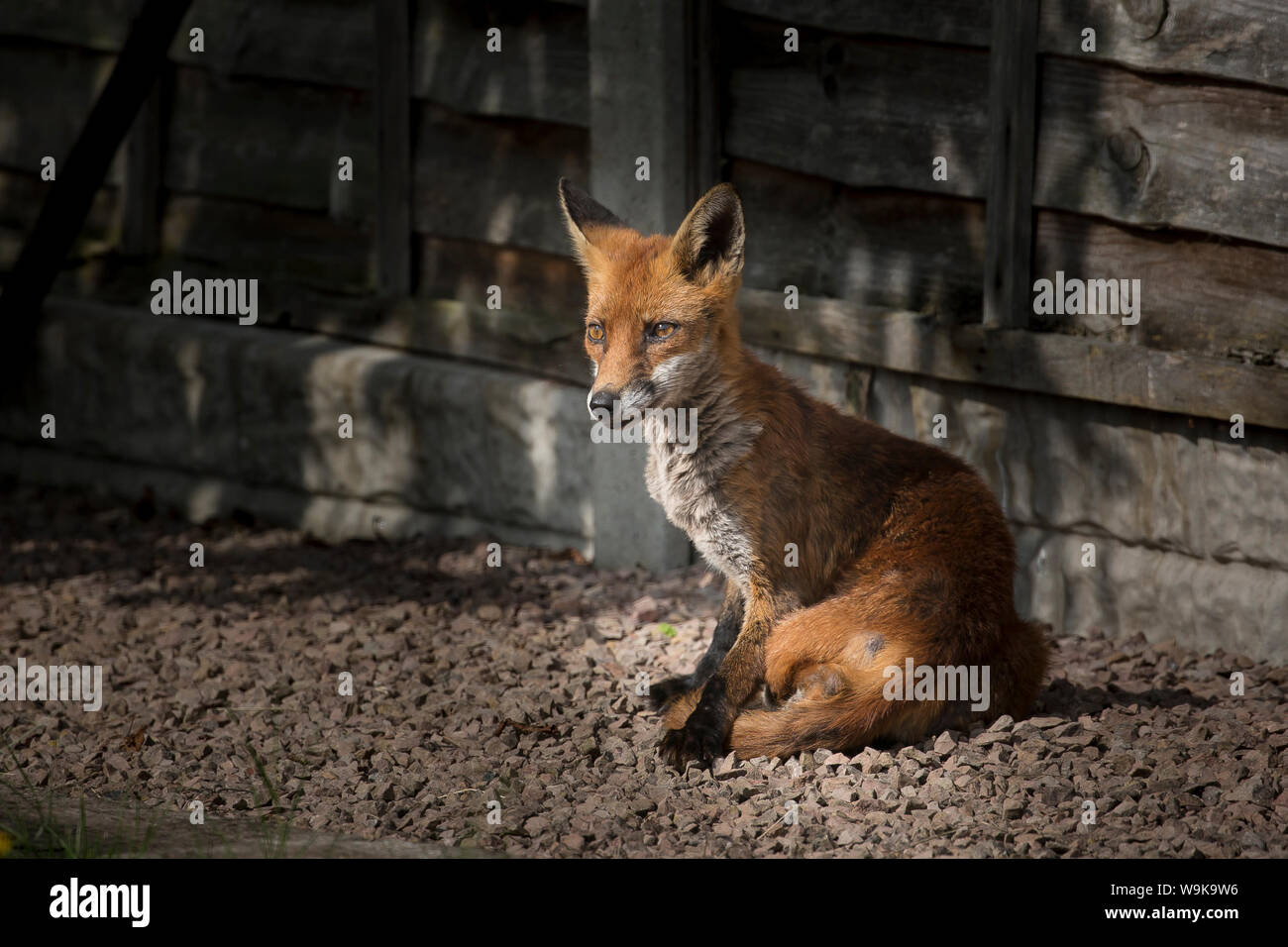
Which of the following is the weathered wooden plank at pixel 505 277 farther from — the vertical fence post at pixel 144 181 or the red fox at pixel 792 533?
the red fox at pixel 792 533

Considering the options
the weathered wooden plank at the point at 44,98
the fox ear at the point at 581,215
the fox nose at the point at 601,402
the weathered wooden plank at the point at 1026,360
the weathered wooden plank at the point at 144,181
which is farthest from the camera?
the weathered wooden plank at the point at 44,98

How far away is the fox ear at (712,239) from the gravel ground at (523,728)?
1.56 m

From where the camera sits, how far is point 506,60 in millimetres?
6957

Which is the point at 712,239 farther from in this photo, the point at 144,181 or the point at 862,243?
the point at 144,181

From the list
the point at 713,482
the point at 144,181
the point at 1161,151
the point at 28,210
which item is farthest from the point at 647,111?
the point at 28,210

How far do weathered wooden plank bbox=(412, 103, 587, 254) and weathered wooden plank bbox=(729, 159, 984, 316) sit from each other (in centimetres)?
97

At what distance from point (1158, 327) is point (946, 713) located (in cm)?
187

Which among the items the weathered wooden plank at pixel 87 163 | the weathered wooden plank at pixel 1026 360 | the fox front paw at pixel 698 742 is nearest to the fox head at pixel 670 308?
the fox front paw at pixel 698 742

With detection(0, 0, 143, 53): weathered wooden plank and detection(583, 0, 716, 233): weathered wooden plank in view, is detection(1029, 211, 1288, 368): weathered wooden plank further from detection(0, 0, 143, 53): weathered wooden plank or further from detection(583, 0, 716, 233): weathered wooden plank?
detection(0, 0, 143, 53): weathered wooden plank

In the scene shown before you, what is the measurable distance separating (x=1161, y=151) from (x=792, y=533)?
6.71ft

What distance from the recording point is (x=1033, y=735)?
4.48m

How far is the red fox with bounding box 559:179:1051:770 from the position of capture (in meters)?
4.35

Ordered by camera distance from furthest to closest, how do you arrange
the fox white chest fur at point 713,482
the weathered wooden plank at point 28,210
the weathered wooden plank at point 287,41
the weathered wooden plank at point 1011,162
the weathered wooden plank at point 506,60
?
the weathered wooden plank at point 28,210 → the weathered wooden plank at point 287,41 → the weathered wooden plank at point 506,60 → the weathered wooden plank at point 1011,162 → the fox white chest fur at point 713,482

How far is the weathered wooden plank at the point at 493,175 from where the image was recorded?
6.94 meters
